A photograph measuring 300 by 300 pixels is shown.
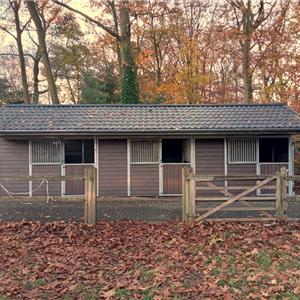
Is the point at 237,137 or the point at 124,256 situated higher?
the point at 237,137

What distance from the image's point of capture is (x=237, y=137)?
14445 mm

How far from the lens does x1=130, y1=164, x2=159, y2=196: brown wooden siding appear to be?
1452 centimetres

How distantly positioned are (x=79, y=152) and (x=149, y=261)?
347 inches

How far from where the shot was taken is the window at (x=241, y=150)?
1452 centimetres

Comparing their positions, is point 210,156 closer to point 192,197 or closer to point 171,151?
point 171,151

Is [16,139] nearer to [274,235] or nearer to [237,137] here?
[237,137]

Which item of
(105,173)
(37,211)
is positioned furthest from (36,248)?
(105,173)

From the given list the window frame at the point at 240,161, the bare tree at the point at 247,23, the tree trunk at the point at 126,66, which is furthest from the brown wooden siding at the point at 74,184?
the bare tree at the point at 247,23

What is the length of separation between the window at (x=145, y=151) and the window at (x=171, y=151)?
0.96 ft

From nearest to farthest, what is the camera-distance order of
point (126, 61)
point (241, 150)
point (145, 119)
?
1. point (241, 150)
2. point (145, 119)
3. point (126, 61)

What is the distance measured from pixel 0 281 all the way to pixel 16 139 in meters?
9.76

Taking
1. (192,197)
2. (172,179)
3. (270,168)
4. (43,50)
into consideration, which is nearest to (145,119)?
(172,179)

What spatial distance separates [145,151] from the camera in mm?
14594

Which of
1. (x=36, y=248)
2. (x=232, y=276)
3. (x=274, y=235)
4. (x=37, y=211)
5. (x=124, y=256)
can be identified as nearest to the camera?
(x=232, y=276)
